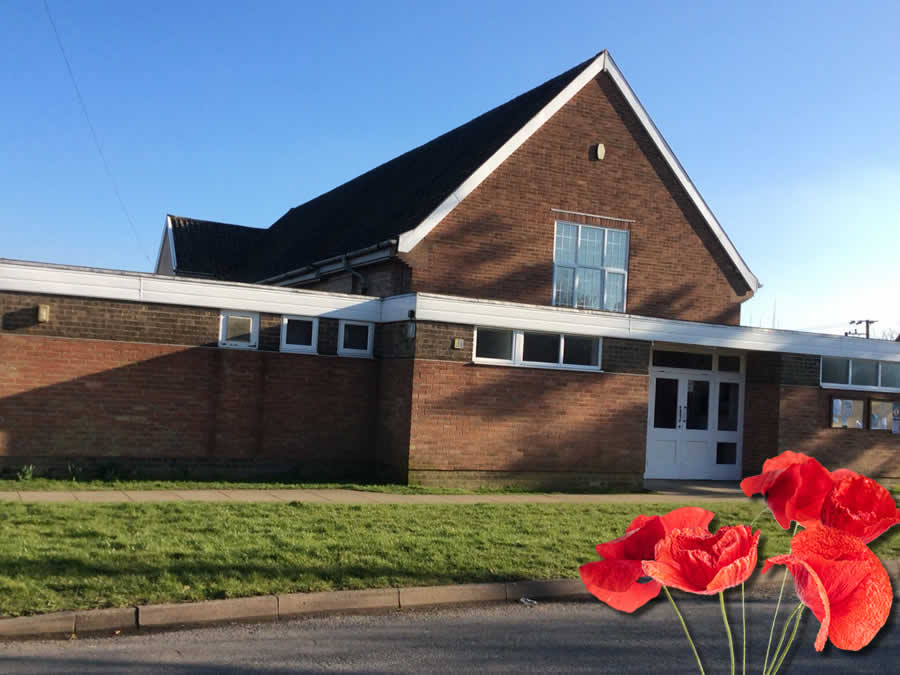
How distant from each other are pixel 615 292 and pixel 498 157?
375cm

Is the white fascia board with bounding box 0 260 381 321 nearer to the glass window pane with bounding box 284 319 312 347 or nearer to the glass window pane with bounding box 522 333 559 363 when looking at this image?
the glass window pane with bounding box 284 319 312 347

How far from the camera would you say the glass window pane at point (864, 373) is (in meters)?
19.5

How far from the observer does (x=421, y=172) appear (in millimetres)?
21719

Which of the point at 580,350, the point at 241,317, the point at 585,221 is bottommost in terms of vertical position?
the point at 580,350

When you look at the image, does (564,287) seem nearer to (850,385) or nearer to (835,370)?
(835,370)

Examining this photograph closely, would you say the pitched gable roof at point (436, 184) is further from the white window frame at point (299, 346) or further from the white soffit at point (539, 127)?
the white window frame at point (299, 346)

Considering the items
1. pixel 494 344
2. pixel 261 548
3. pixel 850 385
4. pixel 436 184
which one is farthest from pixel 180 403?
pixel 850 385

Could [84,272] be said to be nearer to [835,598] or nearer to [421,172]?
[421,172]

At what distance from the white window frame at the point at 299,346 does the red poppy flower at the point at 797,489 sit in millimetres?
14452

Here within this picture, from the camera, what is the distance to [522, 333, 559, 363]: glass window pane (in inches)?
654

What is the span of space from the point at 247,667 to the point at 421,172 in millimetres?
16735

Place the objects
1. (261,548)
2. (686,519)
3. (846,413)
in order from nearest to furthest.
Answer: (686,519), (261,548), (846,413)

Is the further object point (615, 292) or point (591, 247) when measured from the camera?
point (615, 292)

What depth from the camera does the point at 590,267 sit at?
1886 centimetres
